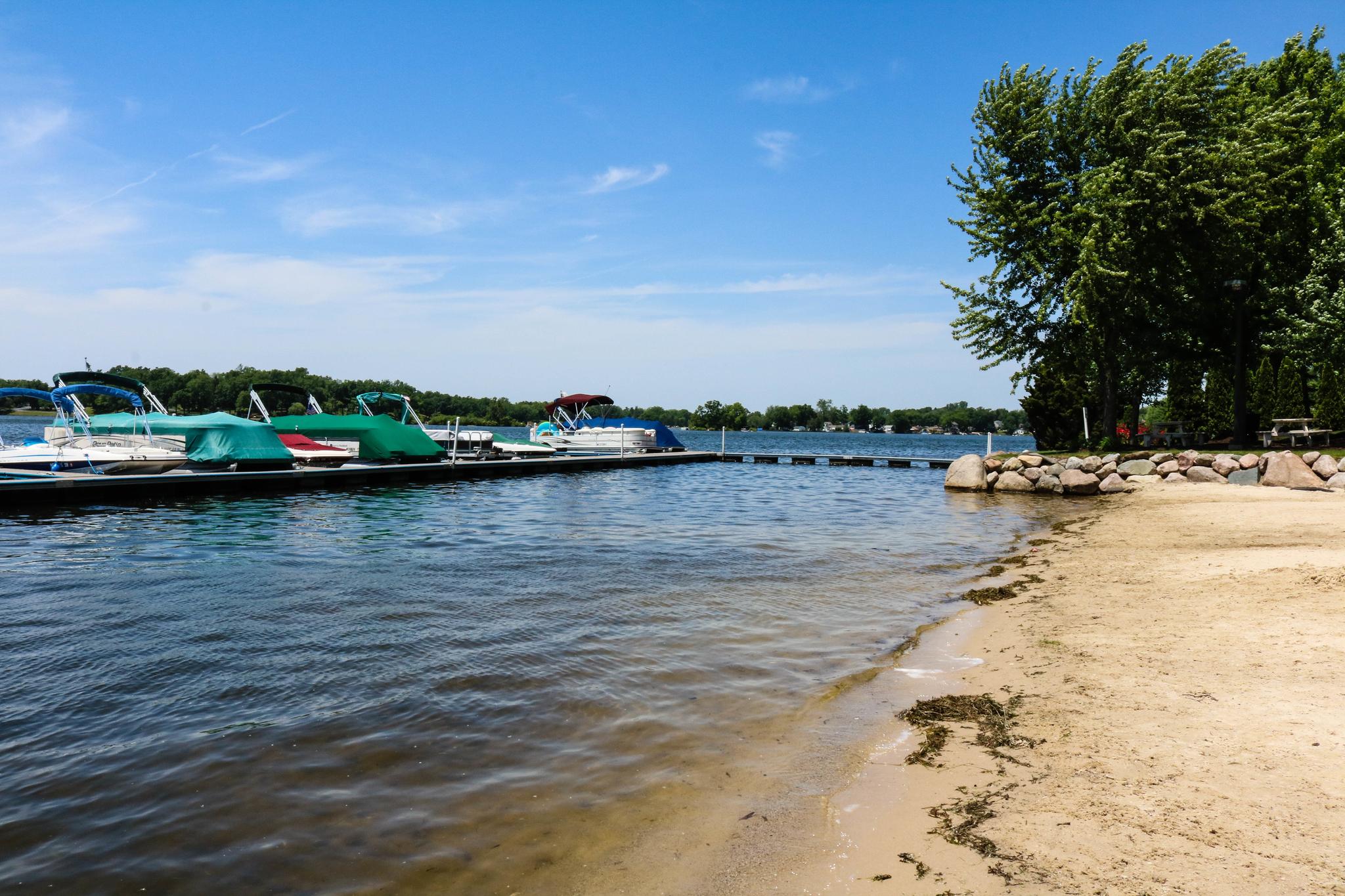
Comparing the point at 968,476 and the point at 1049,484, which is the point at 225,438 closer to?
the point at 968,476

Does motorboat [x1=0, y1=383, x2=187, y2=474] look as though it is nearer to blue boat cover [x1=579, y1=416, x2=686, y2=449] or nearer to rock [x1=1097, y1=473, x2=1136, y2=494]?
blue boat cover [x1=579, y1=416, x2=686, y2=449]

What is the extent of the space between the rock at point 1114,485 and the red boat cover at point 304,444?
27531mm

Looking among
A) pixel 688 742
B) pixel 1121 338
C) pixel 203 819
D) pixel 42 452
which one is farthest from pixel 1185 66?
pixel 42 452

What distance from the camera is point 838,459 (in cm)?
4862

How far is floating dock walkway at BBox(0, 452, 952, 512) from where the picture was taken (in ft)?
63.1

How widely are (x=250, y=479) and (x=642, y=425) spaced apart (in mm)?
26461

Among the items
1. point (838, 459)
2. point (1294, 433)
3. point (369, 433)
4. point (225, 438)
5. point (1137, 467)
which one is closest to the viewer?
point (225, 438)

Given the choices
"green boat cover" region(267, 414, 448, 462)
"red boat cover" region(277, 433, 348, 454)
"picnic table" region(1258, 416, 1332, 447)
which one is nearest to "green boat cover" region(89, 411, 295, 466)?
"red boat cover" region(277, 433, 348, 454)

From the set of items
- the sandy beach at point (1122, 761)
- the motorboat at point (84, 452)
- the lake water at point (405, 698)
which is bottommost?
the lake water at point (405, 698)

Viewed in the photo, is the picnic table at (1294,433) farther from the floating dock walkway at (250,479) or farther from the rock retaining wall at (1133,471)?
the floating dock walkway at (250,479)

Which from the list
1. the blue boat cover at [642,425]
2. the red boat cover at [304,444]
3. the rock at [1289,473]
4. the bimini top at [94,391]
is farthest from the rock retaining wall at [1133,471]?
the bimini top at [94,391]

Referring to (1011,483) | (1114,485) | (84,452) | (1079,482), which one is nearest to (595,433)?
(1011,483)

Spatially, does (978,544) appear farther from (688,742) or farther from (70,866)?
(70,866)

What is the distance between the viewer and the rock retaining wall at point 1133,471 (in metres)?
20.3
